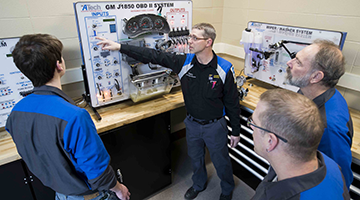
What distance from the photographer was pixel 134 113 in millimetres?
2021

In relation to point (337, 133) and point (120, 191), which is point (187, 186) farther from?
point (337, 133)

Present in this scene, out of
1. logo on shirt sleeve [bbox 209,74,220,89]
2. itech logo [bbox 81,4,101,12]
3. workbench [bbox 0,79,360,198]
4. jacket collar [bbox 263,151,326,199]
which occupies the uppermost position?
itech logo [bbox 81,4,101,12]

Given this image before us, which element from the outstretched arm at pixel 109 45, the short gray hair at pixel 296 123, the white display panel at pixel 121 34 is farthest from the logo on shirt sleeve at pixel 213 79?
the short gray hair at pixel 296 123

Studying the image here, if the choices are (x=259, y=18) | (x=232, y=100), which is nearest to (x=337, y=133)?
(x=232, y=100)

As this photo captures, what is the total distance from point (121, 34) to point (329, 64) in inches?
63.0

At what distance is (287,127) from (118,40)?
153 centimetres

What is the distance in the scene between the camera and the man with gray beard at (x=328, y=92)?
129 centimetres

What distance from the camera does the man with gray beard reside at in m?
1.29

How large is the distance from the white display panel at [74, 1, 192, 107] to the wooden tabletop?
110 mm

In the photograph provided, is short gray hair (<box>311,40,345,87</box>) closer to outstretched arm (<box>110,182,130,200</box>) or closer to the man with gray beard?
the man with gray beard

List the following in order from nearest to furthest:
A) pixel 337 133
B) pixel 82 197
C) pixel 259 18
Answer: pixel 337 133
pixel 82 197
pixel 259 18

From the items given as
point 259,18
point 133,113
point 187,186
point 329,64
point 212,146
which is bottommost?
point 187,186

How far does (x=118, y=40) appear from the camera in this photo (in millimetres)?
1898

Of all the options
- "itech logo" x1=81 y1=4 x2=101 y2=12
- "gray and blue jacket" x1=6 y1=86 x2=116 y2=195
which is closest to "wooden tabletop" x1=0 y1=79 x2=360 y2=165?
"gray and blue jacket" x1=6 y1=86 x2=116 y2=195
